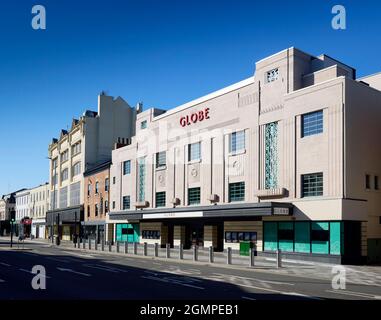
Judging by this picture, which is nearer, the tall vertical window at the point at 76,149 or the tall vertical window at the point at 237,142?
the tall vertical window at the point at 237,142

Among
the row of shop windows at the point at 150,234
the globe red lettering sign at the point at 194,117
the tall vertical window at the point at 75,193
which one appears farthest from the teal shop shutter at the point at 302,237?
the tall vertical window at the point at 75,193

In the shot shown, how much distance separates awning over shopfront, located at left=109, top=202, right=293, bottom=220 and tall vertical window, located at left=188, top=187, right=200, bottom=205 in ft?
6.47

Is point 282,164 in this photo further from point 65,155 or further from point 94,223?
point 65,155

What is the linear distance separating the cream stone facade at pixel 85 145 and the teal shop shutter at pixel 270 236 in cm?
3358

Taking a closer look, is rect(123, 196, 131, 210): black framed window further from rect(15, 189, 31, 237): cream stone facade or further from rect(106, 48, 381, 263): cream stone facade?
rect(15, 189, 31, 237): cream stone facade

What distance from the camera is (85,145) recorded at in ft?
226

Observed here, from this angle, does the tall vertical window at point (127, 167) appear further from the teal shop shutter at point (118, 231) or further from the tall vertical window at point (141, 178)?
the teal shop shutter at point (118, 231)

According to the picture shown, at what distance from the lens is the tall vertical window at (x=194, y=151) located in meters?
43.4

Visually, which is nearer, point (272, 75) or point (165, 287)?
point (165, 287)

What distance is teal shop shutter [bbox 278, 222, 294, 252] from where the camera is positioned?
3319 centimetres

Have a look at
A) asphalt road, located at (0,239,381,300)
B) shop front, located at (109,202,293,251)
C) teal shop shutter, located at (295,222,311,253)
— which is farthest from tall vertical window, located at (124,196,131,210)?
asphalt road, located at (0,239,381,300)

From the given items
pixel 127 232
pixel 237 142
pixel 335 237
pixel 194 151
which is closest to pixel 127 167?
pixel 127 232

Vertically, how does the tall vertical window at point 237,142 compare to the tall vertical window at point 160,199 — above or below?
above

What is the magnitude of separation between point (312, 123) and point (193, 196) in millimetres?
14829
